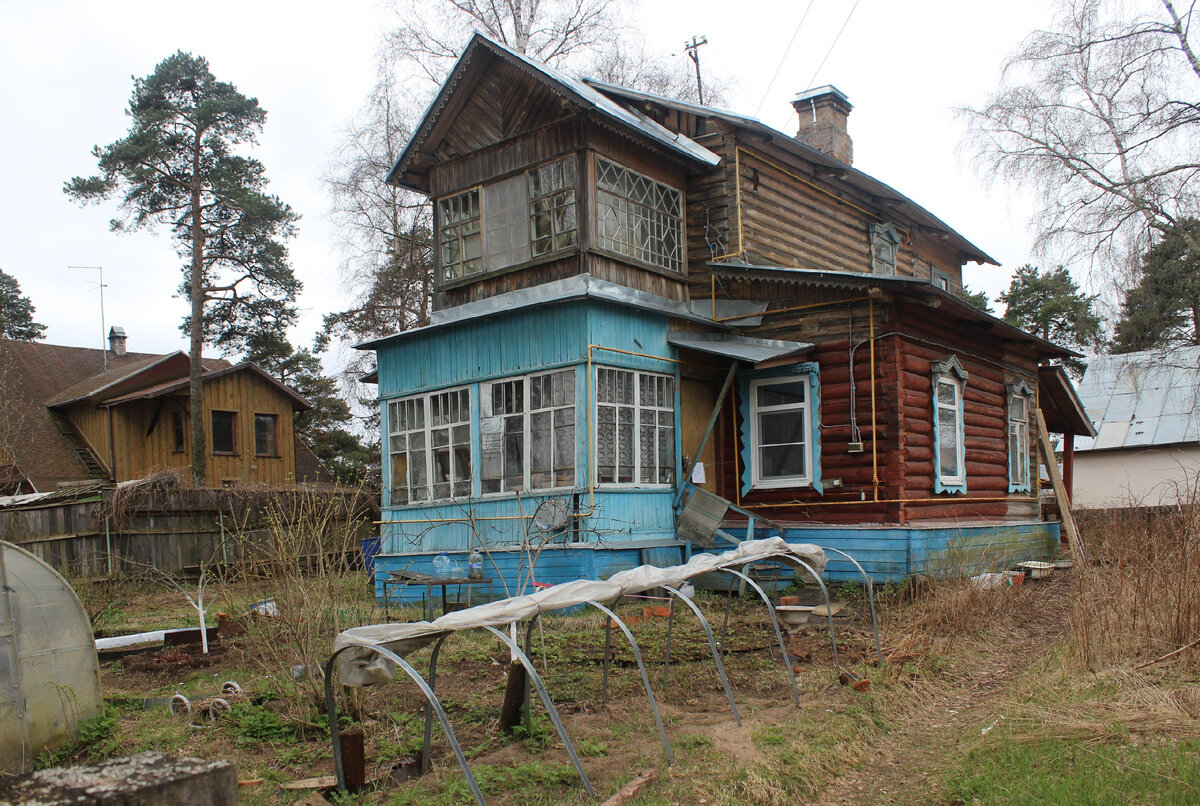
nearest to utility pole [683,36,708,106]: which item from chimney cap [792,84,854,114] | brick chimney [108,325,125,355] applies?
chimney cap [792,84,854,114]

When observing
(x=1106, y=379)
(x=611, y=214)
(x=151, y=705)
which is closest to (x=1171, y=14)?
(x=611, y=214)

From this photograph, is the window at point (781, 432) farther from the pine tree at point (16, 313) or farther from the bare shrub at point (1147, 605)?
the pine tree at point (16, 313)

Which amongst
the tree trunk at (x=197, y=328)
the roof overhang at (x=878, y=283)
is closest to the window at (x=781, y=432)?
the roof overhang at (x=878, y=283)

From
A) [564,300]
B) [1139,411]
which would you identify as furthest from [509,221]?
[1139,411]

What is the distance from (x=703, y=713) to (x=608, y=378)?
254 inches

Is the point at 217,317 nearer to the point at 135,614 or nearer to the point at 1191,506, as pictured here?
the point at 135,614

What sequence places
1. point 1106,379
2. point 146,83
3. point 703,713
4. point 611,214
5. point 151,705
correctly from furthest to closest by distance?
point 1106,379 → point 146,83 → point 611,214 → point 151,705 → point 703,713

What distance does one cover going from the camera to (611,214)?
1373cm

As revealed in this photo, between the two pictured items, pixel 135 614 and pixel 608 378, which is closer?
pixel 608 378

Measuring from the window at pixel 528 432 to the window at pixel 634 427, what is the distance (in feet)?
1.43

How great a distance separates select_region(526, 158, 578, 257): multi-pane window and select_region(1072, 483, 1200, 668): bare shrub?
8.53 meters

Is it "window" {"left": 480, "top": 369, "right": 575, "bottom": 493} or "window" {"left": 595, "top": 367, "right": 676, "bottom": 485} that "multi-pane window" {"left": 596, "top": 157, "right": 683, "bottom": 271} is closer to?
"window" {"left": 595, "top": 367, "right": 676, "bottom": 485}

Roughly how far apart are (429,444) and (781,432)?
5582 millimetres

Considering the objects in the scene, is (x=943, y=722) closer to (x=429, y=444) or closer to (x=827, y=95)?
(x=429, y=444)
